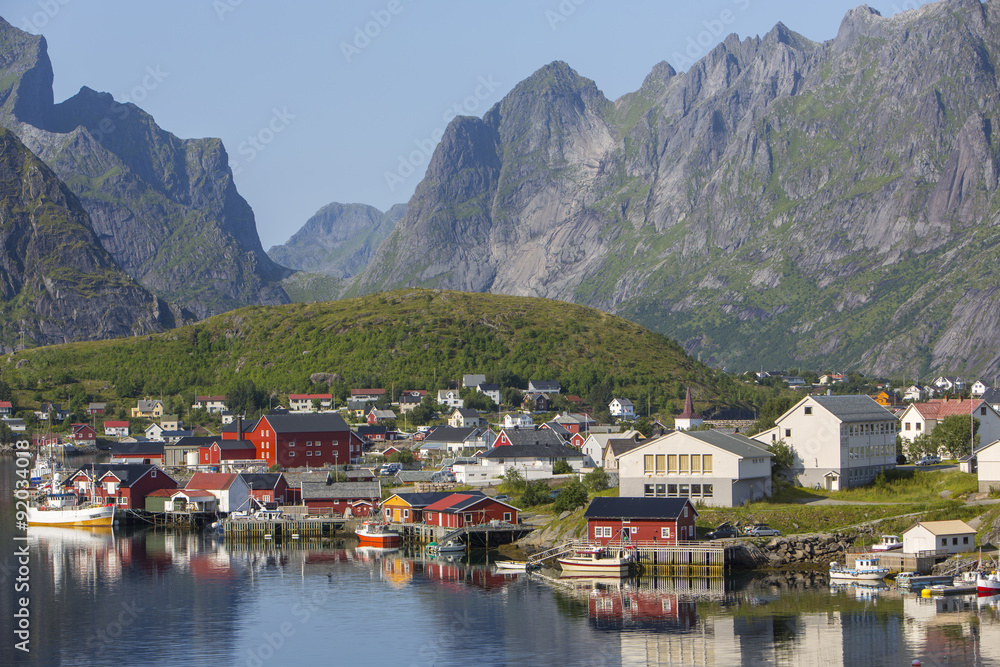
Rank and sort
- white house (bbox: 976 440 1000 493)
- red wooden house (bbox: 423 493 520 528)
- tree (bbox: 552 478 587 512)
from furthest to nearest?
1. red wooden house (bbox: 423 493 520 528)
2. tree (bbox: 552 478 587 512)
3. white house (bbox: 976 440 1000 493)

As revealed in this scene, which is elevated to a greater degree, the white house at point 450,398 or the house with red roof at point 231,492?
the white house at point 450,398

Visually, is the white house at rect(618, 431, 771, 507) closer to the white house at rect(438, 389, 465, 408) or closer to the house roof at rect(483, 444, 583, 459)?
the house roof at rect(483, 444, 583, 459)

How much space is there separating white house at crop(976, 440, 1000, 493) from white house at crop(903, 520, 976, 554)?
9.24 meters

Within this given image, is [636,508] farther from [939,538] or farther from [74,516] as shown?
[74,516]

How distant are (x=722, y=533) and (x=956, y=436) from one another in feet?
102

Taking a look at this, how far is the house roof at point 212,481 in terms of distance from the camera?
315ft

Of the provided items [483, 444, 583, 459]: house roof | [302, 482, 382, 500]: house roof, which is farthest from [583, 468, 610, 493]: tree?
[483, 444, 583, 459]: house roof

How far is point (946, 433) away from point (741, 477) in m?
27.3

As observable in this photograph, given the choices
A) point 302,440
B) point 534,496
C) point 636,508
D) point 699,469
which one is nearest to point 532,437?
point 534,496

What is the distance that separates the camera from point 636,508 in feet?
229

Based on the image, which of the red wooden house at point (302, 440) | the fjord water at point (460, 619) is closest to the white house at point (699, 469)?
the fjord water at point (460, 619)

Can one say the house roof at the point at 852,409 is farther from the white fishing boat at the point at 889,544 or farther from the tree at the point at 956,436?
the white fishing boat at the point at 889,544

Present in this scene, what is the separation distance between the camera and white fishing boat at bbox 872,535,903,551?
214 ft

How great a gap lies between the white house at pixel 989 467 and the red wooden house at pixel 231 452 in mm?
74641
